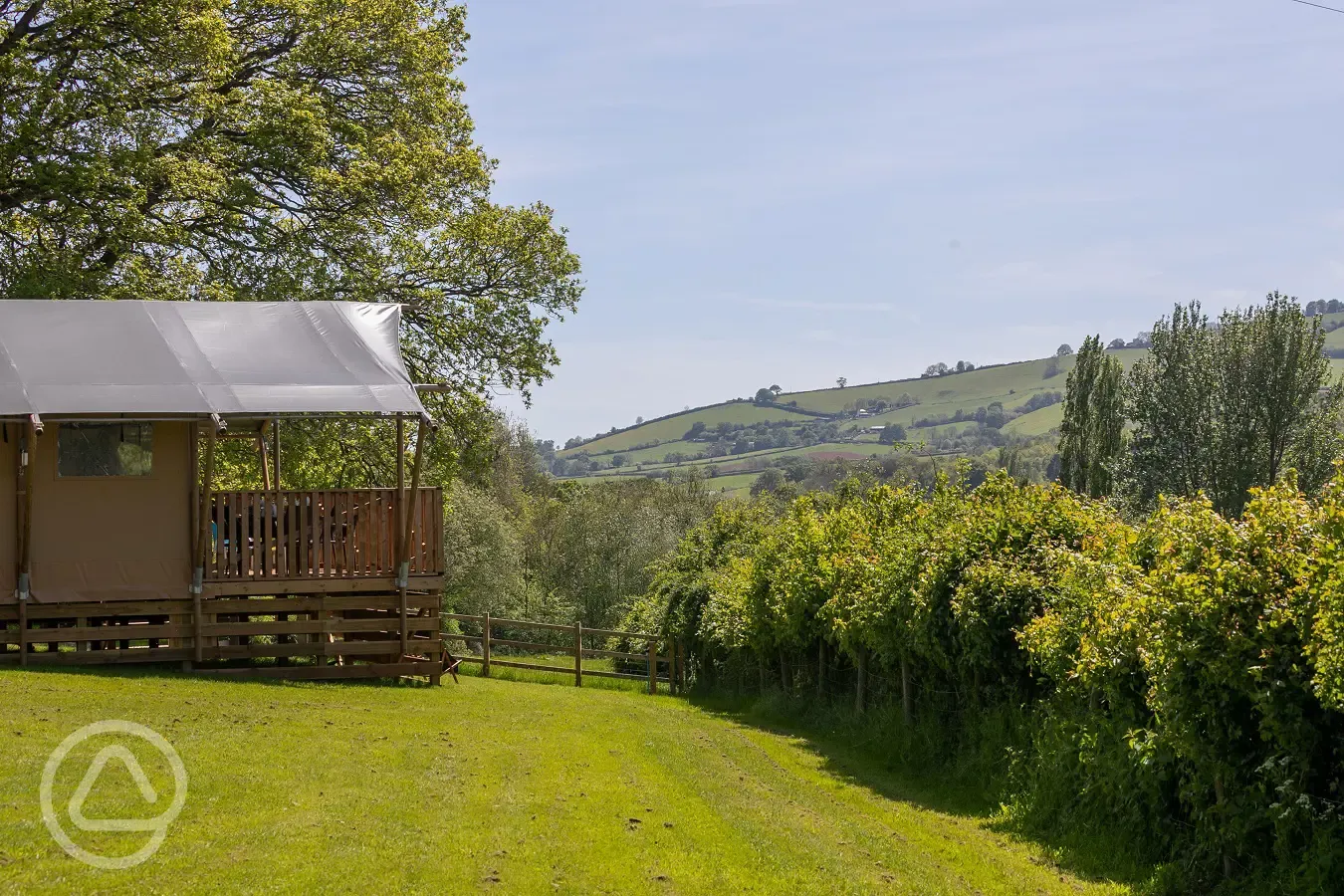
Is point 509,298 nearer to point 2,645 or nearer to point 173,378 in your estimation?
point 173,378

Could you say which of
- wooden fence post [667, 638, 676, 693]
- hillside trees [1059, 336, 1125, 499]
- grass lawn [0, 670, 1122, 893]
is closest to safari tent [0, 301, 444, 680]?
grass lawn [0, 670, 1122, 893]

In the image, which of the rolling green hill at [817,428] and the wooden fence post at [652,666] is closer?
the wooden fence post at [652,666]

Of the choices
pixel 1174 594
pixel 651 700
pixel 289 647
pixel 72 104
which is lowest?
pixel 651 700

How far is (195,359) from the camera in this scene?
17469mm

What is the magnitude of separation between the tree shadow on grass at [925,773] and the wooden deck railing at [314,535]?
21.9ft

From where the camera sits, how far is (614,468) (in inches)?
6875

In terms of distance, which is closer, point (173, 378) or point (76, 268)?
point (173, 378)

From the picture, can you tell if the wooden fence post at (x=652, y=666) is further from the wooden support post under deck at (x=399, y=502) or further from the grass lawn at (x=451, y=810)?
the grass lawn at (x=451, y=810)

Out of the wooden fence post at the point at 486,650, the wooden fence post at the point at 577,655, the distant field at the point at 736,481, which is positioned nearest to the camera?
the wooden fence post at the point at 486,650

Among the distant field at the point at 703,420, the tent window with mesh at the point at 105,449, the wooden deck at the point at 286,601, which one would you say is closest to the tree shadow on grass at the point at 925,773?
the wooden deck at the point at 286,601

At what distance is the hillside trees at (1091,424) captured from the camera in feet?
199

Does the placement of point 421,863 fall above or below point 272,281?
below

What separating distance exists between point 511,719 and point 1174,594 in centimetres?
927

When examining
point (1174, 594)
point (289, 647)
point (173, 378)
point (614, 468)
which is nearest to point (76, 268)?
point (173, 378)
